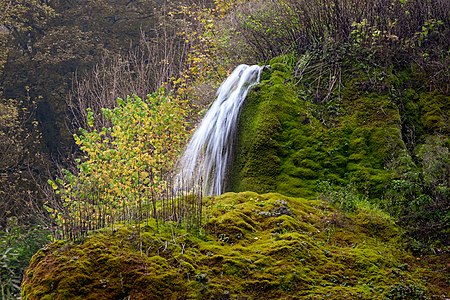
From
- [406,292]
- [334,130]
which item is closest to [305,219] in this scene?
[406,292]

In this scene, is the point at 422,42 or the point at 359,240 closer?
the point at 359,240

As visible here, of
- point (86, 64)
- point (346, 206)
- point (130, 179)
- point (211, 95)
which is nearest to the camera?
point (346, 206)

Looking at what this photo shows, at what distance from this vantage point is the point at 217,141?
7.78m

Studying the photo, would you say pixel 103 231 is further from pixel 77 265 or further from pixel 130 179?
pixel 130 179

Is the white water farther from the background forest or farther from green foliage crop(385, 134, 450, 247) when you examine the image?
green foliage crop(385, 134, 450, 247)

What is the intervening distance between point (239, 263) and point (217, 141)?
3847 millimetres

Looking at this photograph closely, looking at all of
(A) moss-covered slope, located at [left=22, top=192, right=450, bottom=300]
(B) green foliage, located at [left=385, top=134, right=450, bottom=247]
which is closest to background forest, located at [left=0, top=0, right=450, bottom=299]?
(B) green foliage, located at [left=385, top=134, right=450, bottom=247]

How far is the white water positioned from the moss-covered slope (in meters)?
2.18

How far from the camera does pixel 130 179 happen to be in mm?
9766

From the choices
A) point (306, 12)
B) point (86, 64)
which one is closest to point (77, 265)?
point (306, 12)

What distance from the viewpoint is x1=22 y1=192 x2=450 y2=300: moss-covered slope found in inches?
143

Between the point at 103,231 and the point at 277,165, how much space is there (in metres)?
3.73

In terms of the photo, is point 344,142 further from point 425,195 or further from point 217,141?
point 217,141

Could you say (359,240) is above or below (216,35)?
below
